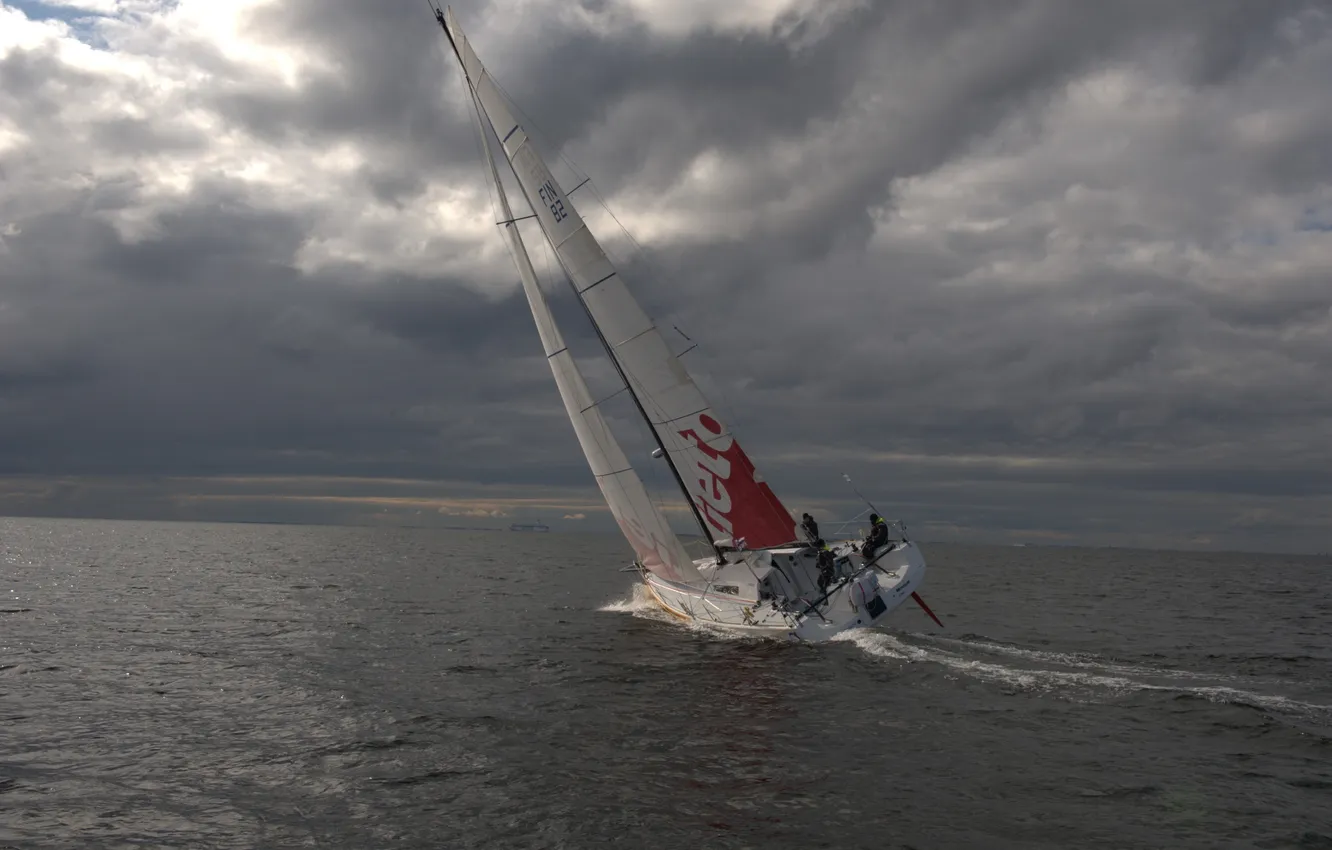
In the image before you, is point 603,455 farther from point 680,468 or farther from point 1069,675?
point 1069,675

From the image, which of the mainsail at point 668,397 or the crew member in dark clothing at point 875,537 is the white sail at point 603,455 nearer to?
the mainsail at point 668,397

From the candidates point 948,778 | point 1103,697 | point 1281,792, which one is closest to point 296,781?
point 948,778

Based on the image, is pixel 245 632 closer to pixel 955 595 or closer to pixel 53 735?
pixel 53 735

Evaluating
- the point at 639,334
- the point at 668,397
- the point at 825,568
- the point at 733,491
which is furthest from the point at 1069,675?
the point at 639,334

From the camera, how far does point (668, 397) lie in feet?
70.2

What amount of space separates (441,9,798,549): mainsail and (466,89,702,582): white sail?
115 centimetres

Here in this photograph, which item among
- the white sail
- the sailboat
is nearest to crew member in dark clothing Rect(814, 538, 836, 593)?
the sailboat

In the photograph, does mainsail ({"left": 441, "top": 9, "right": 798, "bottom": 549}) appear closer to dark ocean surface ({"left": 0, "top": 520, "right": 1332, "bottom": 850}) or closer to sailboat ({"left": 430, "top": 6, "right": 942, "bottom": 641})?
sailboat ({"left": 430, "top": 6, "right": 942, "bottom": 641})

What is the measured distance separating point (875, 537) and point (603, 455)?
7315 millimetres

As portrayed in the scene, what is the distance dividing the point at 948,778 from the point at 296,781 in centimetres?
807

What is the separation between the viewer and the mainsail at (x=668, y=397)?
2133 cm

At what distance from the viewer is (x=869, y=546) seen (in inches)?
829

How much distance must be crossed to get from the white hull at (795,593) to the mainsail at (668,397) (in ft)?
2.70

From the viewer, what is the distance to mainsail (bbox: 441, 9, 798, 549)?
21.3 m
